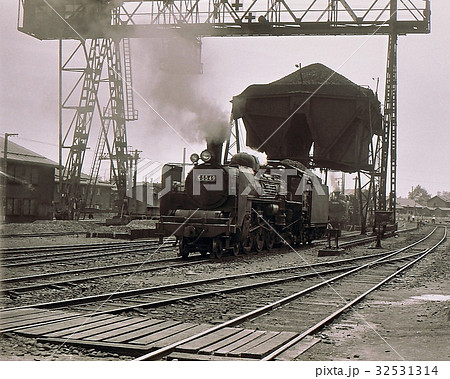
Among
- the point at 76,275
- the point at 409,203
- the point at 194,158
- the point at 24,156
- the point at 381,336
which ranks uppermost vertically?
the point at 24,156

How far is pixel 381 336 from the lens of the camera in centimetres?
A: 626

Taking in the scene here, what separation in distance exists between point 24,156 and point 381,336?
99.6 feet

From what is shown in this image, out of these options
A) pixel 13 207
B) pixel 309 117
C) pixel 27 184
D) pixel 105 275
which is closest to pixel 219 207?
pixel 105 275

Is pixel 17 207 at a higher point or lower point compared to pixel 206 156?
lower

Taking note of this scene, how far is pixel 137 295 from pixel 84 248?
933 cm

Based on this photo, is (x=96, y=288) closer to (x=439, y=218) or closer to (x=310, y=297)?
(x=310, y=297)

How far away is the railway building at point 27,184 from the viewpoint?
3046 centimetres

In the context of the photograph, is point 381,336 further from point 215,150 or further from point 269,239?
point 269,239

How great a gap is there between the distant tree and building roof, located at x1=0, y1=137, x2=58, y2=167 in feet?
150

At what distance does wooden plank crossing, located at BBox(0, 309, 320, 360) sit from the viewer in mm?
5125

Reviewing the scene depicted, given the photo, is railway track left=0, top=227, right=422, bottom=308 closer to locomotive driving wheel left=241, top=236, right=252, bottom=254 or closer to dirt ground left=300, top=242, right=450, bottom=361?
locomotive driving wheel left=241, top=236, right=252, bottom=254

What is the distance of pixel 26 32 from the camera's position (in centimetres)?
1049

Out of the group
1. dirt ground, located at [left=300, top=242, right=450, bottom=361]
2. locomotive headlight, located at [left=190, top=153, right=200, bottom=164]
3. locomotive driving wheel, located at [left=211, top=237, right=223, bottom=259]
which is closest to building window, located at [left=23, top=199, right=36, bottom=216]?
locomotive driving wheel, located at [left=211, top=237, right=223, bottom=259]

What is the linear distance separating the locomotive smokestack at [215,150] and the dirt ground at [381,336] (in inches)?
208
